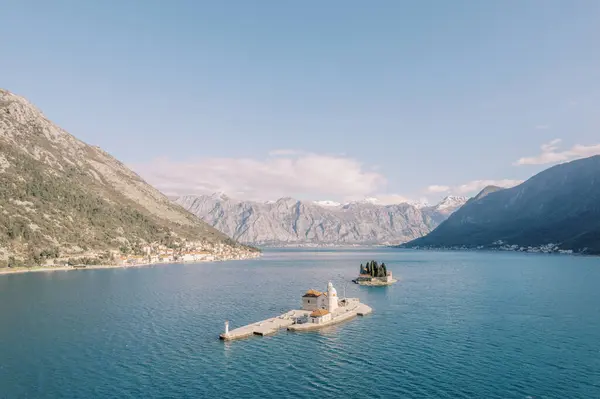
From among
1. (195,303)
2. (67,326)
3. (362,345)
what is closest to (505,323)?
(362,345)

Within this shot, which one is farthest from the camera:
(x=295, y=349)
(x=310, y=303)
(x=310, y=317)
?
(x=310, y=303)

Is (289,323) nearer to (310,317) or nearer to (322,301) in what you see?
(310,317)

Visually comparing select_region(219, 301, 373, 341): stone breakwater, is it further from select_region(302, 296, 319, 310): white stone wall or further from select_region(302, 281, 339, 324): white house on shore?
select_region(302, 296, 319, 310): white stone wall

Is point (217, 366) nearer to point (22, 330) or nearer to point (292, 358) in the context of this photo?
point (292, 358)

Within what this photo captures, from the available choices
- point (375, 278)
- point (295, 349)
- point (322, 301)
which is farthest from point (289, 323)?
point (375, 278)

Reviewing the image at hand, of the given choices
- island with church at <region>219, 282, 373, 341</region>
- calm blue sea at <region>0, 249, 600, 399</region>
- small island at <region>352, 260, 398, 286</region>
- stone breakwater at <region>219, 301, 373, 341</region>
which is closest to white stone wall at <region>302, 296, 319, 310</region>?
island with church at <region>219, 282, 373, 341</region>

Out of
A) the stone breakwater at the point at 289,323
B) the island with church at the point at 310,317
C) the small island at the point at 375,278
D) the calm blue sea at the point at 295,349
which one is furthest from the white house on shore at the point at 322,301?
the small island at the point at 375,278

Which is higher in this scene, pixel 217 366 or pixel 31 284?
pixel 31 284
